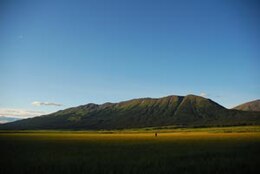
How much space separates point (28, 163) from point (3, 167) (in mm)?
1937

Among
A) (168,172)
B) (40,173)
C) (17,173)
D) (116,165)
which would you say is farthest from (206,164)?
(17,173)

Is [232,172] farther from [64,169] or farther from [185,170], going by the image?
[64,169]

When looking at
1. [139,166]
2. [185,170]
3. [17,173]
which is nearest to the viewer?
[17,173]

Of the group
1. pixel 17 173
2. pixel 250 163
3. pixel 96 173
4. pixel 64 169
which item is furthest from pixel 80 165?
pixel 250 163

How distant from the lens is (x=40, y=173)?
47.5ft

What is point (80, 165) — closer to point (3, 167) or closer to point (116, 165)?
point (116, 165)

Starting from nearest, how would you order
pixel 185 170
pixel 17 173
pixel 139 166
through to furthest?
pixel 17 173 < pixel 185 170 < pixel 139 166

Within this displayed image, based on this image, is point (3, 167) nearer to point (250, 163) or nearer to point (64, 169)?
point (64, 169)

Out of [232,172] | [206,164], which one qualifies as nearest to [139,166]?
[206,164]

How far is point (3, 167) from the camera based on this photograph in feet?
52.5

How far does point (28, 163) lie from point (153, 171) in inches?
328

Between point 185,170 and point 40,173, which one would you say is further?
point 185,170

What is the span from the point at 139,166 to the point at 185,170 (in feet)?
9.32

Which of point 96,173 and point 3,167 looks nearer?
point 96,173
